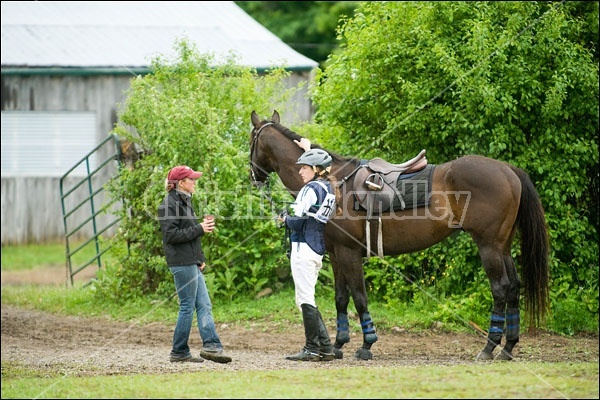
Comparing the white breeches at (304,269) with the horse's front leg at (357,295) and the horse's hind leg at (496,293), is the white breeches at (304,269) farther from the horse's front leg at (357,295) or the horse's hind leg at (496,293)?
the horse's hind leg at (496,293)

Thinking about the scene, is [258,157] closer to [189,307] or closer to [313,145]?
[313,145]

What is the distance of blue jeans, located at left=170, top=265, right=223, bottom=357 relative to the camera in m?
8.69

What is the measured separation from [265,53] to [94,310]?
9.98 metres

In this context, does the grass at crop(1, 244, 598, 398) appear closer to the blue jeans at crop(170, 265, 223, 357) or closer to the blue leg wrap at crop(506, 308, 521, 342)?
the blue leg wrap at crop(506, 308, 521, 342)

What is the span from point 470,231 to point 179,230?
2968 millimetres

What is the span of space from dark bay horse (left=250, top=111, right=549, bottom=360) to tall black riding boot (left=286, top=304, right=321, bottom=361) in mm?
308

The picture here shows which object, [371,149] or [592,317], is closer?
[592,317]

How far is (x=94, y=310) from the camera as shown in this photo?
13.1 metres

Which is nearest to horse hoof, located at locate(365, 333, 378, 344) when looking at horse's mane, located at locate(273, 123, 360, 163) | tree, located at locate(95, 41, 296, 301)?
horse's mane, located at locate(273, 123, 360, 163)

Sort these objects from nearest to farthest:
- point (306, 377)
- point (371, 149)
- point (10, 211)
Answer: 1. point (306, 377)
2. point (371, 149)
3. point (10, 211)

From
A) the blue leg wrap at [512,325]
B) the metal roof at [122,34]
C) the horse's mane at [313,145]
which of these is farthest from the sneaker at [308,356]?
the metal roof at [122,34]

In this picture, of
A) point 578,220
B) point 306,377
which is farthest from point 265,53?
point 306,377

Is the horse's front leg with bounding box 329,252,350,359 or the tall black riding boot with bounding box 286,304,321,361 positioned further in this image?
the horse's front leg with bounding box 329,252,350,359

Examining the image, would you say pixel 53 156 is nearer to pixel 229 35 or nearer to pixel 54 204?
pixel 54 204
